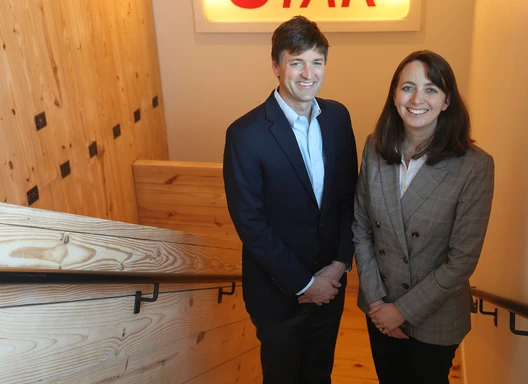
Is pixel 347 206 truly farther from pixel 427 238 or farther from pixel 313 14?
pixel 313 14

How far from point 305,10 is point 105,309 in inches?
132

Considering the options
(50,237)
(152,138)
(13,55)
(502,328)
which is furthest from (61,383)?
(152,138)

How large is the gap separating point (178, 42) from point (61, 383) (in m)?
3.66

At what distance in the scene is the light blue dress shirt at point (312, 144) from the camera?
82.7 inches

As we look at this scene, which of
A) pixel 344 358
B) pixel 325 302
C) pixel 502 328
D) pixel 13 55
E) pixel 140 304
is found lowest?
pixel 344 358

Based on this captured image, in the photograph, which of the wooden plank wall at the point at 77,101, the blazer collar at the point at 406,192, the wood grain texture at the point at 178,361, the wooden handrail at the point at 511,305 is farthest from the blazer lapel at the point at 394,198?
the wooden plank wall at the point at 77,101

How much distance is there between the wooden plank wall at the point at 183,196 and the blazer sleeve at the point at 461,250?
7.86 ft

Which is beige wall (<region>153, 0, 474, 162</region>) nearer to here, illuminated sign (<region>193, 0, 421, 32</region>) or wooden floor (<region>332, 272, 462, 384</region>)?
illuminated sign (<region>193, 0, 421, 32</region>)

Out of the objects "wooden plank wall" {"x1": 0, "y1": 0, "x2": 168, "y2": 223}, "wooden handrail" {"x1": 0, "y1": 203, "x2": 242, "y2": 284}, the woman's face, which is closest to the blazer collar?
the woman's face

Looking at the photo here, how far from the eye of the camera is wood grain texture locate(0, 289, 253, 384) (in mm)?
1302

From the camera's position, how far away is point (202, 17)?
15.0ft

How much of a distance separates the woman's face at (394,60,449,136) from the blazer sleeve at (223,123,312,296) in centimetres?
52

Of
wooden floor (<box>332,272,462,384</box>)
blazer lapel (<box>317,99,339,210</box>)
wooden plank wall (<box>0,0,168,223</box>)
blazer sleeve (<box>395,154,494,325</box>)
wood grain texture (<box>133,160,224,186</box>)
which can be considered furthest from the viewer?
wood grain texture (<box>133,160,224,186</box>)

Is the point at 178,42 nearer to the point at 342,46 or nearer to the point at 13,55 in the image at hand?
the point at 342,46
